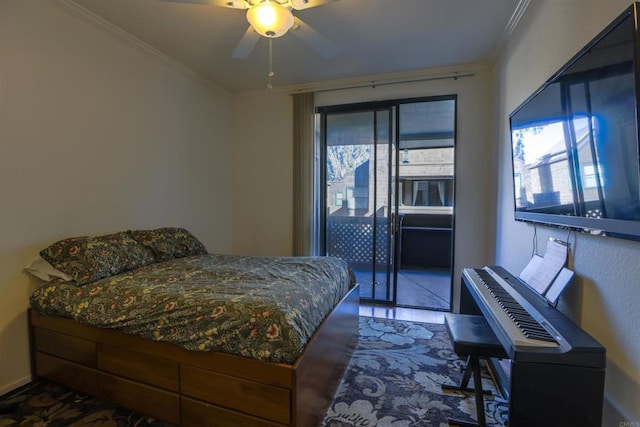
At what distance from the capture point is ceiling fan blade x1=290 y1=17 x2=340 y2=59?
198cm

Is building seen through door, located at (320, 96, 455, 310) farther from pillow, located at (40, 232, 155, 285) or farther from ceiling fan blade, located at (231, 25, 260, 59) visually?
pillow, located at (40, 232, 155, 285)

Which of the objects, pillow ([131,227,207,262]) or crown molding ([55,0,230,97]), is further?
pillow ([131,227,207,262])

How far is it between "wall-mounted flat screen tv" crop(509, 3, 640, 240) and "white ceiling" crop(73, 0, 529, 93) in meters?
1.18

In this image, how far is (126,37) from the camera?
8.97 ft

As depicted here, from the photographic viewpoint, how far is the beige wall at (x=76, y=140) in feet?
6.56

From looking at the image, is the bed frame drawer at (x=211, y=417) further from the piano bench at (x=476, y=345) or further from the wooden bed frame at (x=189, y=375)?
the piano bench at (x=476, y=345)

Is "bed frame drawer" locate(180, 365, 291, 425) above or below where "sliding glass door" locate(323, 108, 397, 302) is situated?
below

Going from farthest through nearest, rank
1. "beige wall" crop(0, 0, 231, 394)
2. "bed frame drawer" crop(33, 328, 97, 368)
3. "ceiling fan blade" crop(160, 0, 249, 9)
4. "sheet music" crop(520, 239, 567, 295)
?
1. "beige wall" crop(0, 0, 231, 394)
2. "bed frame drawer" crop(33, 328, 97, 368)
3. "ceiling fan blade" crop(160, 0, 249, 9)
4. "sheet music" crop(520, 239, 567, 295)

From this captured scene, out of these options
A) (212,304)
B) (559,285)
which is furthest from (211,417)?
(559,285)

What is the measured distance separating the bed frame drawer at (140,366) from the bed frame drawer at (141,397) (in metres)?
0.04

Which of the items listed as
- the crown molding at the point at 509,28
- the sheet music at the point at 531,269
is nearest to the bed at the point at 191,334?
the sheet music at the point at 531,269

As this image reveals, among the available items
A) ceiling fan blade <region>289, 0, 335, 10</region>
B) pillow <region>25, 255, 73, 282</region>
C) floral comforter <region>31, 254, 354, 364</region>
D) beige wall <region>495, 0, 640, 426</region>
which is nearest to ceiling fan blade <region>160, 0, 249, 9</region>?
ceiling fan blade <region>289, 0, 335, 10</region>

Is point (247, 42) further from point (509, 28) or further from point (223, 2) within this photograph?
point (509, 28)

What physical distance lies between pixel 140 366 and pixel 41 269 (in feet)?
3.69
